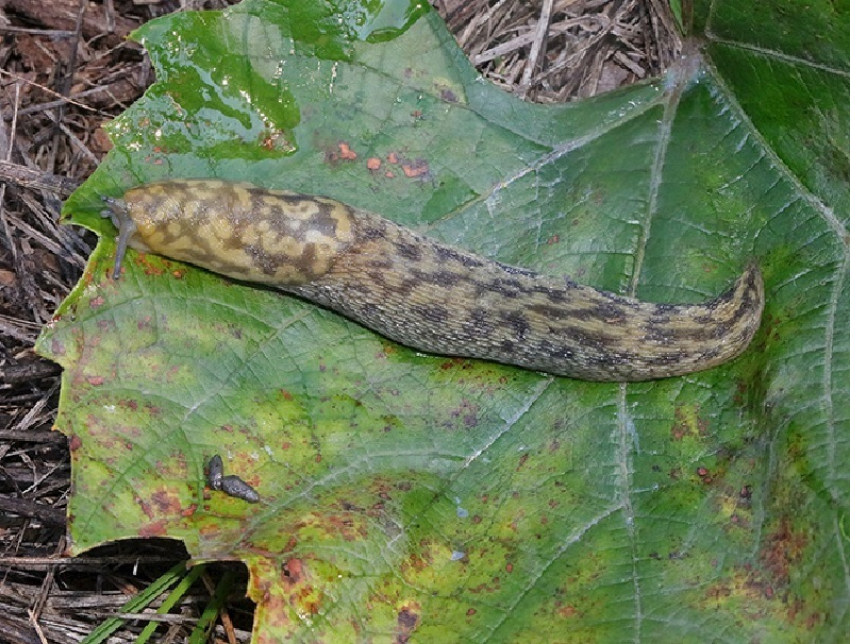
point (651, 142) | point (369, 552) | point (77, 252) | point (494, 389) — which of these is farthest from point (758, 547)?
point (77, 252)

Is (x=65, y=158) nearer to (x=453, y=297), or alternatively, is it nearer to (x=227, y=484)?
(x=227, y=484)

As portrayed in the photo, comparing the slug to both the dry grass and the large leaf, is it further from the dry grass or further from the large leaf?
the dry grass

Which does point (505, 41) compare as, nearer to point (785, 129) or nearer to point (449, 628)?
point (785, 129)

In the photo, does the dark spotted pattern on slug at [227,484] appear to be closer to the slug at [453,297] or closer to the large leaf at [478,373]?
the large leaf at [478,373]

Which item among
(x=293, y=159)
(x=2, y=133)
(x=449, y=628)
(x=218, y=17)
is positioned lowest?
(x=449, y=628)

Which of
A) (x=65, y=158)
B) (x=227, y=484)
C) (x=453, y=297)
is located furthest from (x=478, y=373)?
(x=65, y=158)

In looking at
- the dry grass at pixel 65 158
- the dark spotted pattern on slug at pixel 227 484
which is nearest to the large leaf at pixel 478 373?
the dark spotted pattern on slug at pixel 227 484
